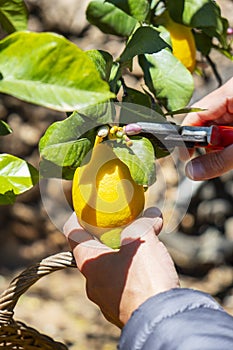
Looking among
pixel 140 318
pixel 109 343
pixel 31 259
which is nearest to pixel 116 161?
pixel 140 318

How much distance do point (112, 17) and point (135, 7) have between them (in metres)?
0.03

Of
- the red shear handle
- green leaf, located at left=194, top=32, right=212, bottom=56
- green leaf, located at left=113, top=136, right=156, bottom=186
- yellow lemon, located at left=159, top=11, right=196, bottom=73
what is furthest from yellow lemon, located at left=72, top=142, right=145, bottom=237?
green leaf, located at left=194, top=32, right=212, bottom=56

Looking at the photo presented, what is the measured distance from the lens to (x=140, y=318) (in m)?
0.68

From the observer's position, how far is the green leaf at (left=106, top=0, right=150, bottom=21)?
79cm

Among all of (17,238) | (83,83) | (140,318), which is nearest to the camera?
(83,83)

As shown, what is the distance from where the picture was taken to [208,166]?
3.04 feet

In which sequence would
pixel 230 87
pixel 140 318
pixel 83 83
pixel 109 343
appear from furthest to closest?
pixel 109 343, pixel 230 87, pixel 140 318, pixel 83 83

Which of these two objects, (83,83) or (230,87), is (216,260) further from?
(83,83)

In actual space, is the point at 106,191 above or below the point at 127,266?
above

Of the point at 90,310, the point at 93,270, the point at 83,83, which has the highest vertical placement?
the point at 83,83

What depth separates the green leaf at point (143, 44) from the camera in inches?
27.0

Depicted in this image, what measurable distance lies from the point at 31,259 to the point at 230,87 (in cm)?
133

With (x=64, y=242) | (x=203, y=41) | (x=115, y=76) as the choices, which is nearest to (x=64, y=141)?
(x=115, y=76)

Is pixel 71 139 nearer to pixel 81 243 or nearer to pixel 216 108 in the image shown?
pixel 81 243
